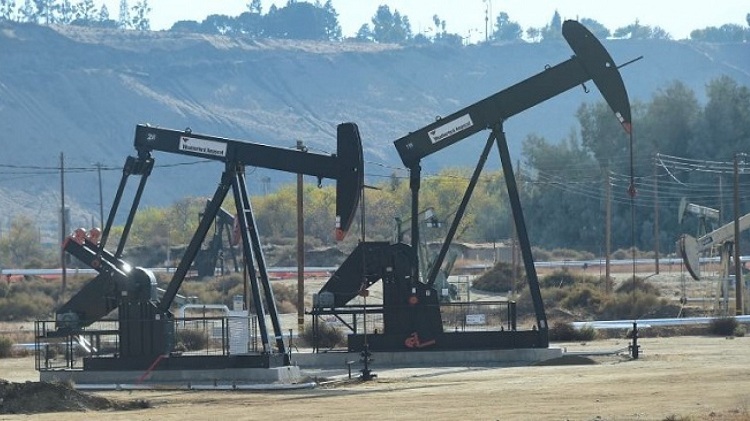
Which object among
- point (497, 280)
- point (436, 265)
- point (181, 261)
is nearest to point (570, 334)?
point (436, 265)

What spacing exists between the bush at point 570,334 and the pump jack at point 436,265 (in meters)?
7.21

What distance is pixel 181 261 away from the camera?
3097 cm

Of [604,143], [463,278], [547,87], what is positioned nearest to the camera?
[547,87]

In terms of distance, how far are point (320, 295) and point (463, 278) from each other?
36.5 metres

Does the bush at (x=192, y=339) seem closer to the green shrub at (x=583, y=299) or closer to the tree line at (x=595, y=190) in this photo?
the green shrub at (x=583, y=299)

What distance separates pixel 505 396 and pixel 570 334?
1515 cm

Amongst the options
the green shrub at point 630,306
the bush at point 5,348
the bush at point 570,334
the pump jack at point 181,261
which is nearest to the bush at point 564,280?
the green shrub at point 630,306

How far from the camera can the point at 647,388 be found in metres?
25.8

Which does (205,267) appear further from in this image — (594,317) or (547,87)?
(547,87)

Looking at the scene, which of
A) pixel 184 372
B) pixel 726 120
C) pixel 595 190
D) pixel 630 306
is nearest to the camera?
pixel 184 372

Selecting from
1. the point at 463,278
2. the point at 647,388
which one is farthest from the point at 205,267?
the point at 647,388

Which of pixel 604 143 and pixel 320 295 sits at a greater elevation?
pixel 604 143

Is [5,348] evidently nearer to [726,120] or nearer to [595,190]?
[726,120]

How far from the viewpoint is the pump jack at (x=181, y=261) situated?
99.3 feet
